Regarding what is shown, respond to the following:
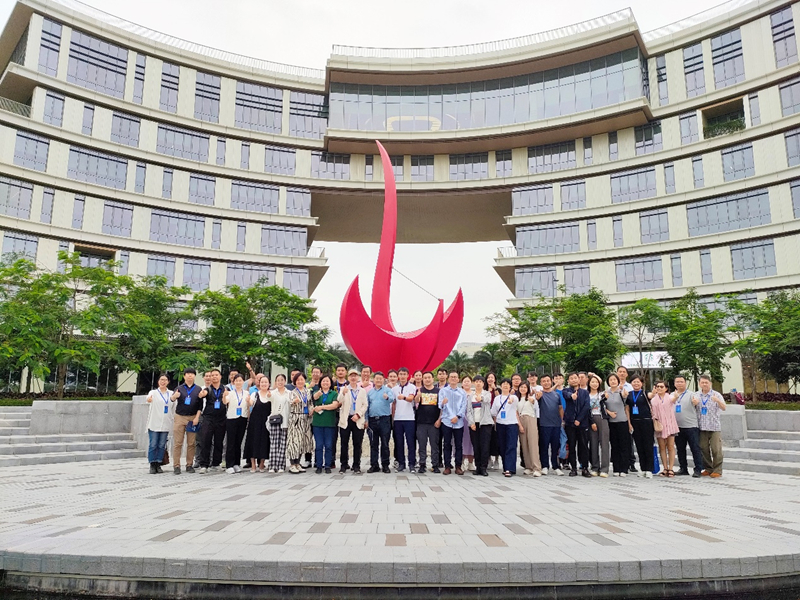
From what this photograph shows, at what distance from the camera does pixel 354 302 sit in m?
11.1

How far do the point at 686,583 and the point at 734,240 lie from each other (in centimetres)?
2463

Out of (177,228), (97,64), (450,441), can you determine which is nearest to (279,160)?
(177,228)

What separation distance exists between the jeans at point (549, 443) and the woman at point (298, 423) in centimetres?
290

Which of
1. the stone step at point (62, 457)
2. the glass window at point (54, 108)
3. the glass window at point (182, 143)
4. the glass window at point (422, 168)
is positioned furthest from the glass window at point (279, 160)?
the stone step at point (62, 457)

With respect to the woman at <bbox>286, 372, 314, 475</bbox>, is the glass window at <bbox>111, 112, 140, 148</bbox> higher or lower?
higher

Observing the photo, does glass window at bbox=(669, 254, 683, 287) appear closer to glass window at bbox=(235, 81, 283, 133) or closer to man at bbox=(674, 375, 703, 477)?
man at bbox=(674, 375, 703, 477)

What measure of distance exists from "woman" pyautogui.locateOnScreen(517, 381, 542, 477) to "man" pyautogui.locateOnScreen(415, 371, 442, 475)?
1.06m

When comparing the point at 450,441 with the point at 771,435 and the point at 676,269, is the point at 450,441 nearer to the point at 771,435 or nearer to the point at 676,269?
the point at 771,435

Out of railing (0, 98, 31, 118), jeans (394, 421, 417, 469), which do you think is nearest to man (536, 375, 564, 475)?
jeans (394, 421, 417, 469)

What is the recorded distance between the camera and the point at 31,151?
2295 centimetres

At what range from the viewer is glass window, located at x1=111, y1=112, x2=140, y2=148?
25469 millimetres

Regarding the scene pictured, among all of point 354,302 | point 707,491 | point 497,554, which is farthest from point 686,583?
point 354,302

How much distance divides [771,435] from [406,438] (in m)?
6.11

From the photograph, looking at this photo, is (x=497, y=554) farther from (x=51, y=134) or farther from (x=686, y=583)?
(x=51, y=134)
